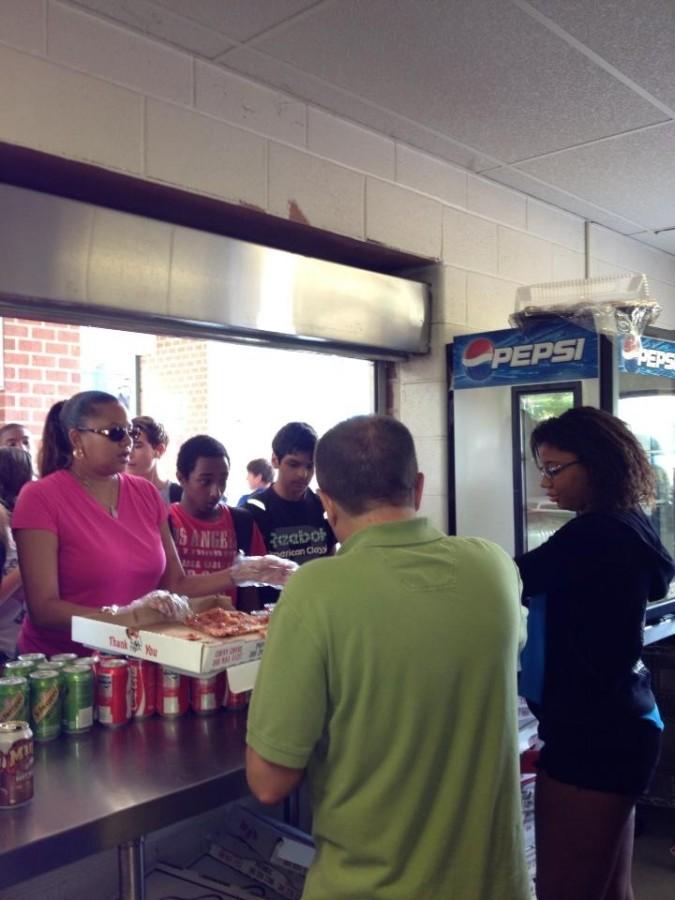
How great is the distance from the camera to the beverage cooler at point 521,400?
272cm

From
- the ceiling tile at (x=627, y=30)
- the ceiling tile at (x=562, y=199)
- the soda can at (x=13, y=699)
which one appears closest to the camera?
the soda can at (x=13, y=699)

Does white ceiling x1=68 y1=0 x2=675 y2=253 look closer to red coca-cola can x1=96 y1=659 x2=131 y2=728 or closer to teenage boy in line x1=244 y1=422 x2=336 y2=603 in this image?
teenage boy in line x1=244 y1=422 x2=336 y2=603

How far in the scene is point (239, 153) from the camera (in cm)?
237

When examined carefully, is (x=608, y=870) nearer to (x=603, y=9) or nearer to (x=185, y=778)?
(x=185, y=778)

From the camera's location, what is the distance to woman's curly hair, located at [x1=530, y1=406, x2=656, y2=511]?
75.5 inches

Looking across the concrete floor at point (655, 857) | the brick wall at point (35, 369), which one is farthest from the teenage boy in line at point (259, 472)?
the concrete floor at point (655, 857)

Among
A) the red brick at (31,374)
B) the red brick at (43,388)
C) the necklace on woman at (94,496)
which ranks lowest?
the necklace on woman at (94,496)

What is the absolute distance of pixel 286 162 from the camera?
2.51 m

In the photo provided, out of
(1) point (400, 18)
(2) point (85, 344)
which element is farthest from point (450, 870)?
(2) point (85, 344)

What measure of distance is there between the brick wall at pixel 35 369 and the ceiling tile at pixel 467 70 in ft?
8.27

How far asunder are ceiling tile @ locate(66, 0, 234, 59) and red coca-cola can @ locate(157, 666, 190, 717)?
1603 millimetres

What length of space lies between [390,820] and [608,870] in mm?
868

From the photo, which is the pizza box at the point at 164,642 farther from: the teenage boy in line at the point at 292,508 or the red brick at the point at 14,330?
the red brick at the point at 14,330

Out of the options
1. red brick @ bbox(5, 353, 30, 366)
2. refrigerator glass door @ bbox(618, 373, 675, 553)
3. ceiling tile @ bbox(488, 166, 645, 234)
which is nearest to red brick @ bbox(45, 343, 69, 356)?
red brick @ bbox(5, 353, 30, 366)
